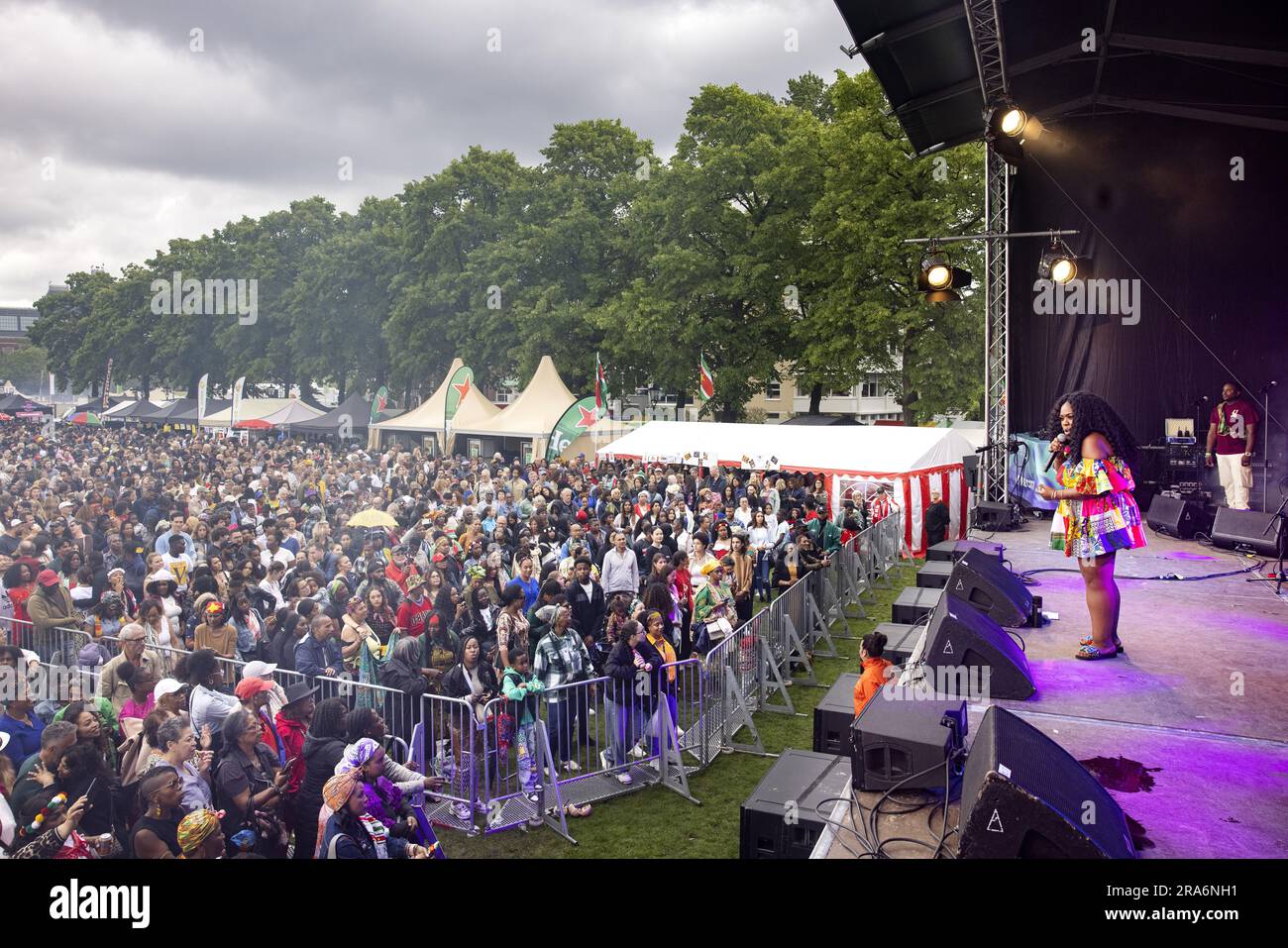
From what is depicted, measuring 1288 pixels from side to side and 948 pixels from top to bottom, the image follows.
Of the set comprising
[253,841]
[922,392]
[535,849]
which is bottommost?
[535,849]

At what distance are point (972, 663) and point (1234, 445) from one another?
8.42m

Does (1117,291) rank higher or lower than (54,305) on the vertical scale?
lower

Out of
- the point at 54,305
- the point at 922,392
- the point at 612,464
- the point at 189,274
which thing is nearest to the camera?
the point at 612,464

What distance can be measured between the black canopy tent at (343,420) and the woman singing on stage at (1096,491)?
3312cm

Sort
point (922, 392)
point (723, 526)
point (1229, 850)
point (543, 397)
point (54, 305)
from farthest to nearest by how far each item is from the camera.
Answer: point (54, 305)
point (543, 397)
point (922, 392)
point (723, 526)
point (1229, 850)

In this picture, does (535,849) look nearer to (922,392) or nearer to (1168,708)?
(1168,708)

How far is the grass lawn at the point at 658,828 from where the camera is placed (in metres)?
5.99

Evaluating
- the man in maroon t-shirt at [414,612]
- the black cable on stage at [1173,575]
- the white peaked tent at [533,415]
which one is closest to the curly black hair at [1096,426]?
the black cable on stage at [1173,575]

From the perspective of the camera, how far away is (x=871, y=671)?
20.7ft

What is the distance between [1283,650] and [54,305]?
79.5 metres

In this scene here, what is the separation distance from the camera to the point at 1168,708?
4.40 metres

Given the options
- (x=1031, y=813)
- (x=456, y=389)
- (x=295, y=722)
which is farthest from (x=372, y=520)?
(x=456, y=389)
